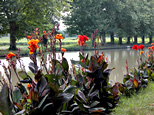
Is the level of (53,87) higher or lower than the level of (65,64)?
lower

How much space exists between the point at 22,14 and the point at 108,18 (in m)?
13.6

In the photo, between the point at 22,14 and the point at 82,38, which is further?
the point at 22,14

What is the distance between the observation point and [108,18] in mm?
30250

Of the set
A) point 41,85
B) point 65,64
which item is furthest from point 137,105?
point 41,85

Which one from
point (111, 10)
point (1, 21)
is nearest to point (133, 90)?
point (1, 21)

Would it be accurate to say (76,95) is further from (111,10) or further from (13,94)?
(111,10)

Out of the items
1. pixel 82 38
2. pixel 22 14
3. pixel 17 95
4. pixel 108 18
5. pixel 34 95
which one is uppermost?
pixel 108 18

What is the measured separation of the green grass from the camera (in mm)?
3342

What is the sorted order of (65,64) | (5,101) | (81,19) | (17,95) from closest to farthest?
(5,101) < (17,95) < (65,64) < (81,19)

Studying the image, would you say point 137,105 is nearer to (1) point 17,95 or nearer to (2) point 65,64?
(2) point 65,64

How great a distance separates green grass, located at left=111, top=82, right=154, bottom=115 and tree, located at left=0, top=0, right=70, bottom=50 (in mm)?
16893

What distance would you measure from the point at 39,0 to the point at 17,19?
310cm

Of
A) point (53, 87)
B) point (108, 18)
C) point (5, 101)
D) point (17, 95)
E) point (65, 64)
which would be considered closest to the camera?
point (5, 101)

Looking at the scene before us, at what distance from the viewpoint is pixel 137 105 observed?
144 inches
